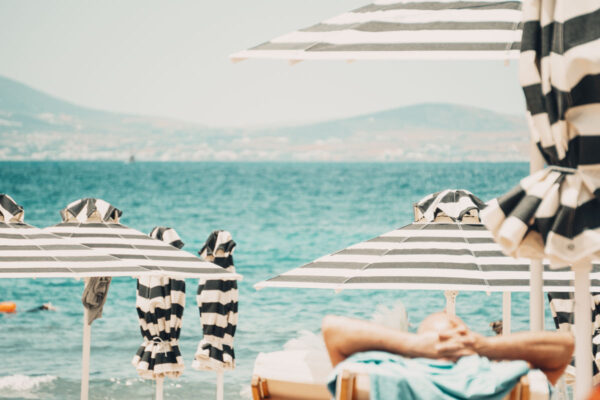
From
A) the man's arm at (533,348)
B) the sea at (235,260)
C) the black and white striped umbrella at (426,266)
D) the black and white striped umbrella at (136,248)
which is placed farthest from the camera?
the sea at (235,260)

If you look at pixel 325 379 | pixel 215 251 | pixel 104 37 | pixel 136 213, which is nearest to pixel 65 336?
pixel 215 251

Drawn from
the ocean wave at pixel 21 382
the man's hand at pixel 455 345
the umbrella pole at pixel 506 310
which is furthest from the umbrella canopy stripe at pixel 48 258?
the ocean wave at pixel 21 382

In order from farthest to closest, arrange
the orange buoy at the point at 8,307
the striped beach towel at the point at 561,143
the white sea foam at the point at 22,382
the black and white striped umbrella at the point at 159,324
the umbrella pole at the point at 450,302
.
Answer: the orange buoy at the point at 8,307
the white sea foam at the point at 22,382
the black and white striped umbrella at the point at 159,324
the umbrella pole at the point at 450,302
the striped beach towel at the point at 561,143

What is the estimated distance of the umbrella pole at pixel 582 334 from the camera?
2.93m

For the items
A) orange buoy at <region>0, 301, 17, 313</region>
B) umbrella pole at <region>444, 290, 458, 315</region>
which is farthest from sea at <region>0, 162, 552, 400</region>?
umbrella pole at <region>444, 290, 458, 315</region>

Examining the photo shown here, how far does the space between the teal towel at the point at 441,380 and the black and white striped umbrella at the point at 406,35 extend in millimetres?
1655

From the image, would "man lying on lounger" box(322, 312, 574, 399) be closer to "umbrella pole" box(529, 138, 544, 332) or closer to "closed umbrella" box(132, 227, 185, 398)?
"umbrella pole" box(529, 138, 544, 332)

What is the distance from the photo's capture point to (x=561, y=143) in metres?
2.84

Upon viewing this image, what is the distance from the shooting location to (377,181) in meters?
59.8

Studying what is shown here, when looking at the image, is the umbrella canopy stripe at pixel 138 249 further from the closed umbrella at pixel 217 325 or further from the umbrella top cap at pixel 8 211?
the closed umbrella at pixel 217 325

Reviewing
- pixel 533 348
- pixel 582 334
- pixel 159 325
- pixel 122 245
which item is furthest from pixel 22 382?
pixel 582 334

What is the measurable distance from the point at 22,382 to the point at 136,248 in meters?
8.90

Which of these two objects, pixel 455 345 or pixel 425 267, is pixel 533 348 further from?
pixel 425 267

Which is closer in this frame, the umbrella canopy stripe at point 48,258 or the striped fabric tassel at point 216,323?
the umbrella canopy stripe at point 48,258
